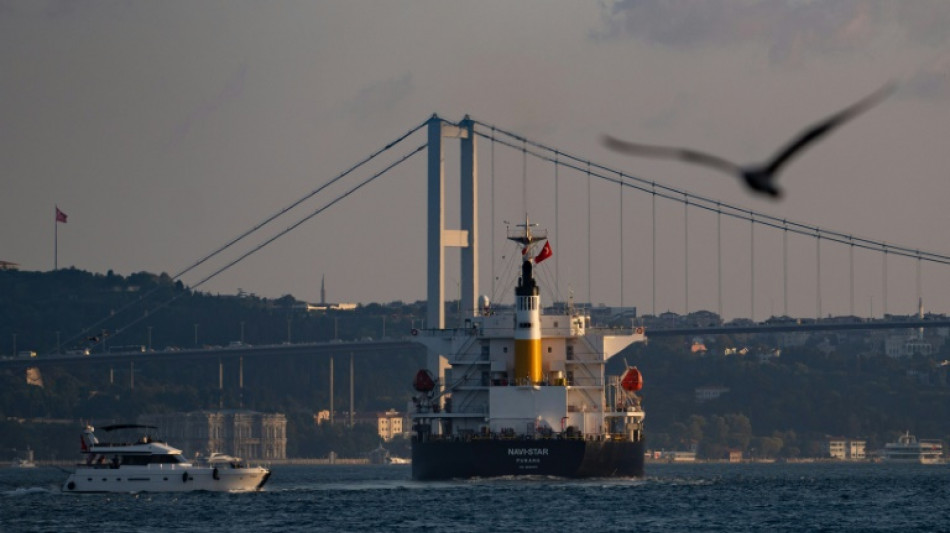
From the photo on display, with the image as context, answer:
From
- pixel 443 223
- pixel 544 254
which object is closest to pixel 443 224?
pixel 443 223

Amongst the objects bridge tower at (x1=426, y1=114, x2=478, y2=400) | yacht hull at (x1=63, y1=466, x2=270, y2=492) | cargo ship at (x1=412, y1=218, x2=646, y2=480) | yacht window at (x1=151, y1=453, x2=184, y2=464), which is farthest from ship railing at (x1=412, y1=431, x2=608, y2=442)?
bridge tower at (x1=426, y1=114, x2=478, y2=400)

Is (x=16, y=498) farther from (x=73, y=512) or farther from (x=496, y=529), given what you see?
(x=496, y=529)

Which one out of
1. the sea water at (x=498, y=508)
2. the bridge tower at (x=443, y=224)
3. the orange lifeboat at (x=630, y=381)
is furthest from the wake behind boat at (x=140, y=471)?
the bridge tower at (x=443, y=224)

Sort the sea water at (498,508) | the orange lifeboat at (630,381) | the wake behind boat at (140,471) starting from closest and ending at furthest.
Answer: the sea water at (498,508)
the wake behind boat at (140,471)
the orange lifeboat at (630,381)

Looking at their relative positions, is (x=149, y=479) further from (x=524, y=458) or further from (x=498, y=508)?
(x=498, y=508)

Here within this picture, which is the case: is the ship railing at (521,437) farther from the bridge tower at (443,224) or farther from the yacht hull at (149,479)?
A: the bridge tower at (443,224)

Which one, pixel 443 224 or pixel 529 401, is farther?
pixel 443 224

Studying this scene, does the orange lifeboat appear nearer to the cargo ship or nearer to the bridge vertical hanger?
the cargo ship

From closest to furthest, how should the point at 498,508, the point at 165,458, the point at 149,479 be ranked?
the point at 498,508 < the point at 149,479 < the point at 165,458
